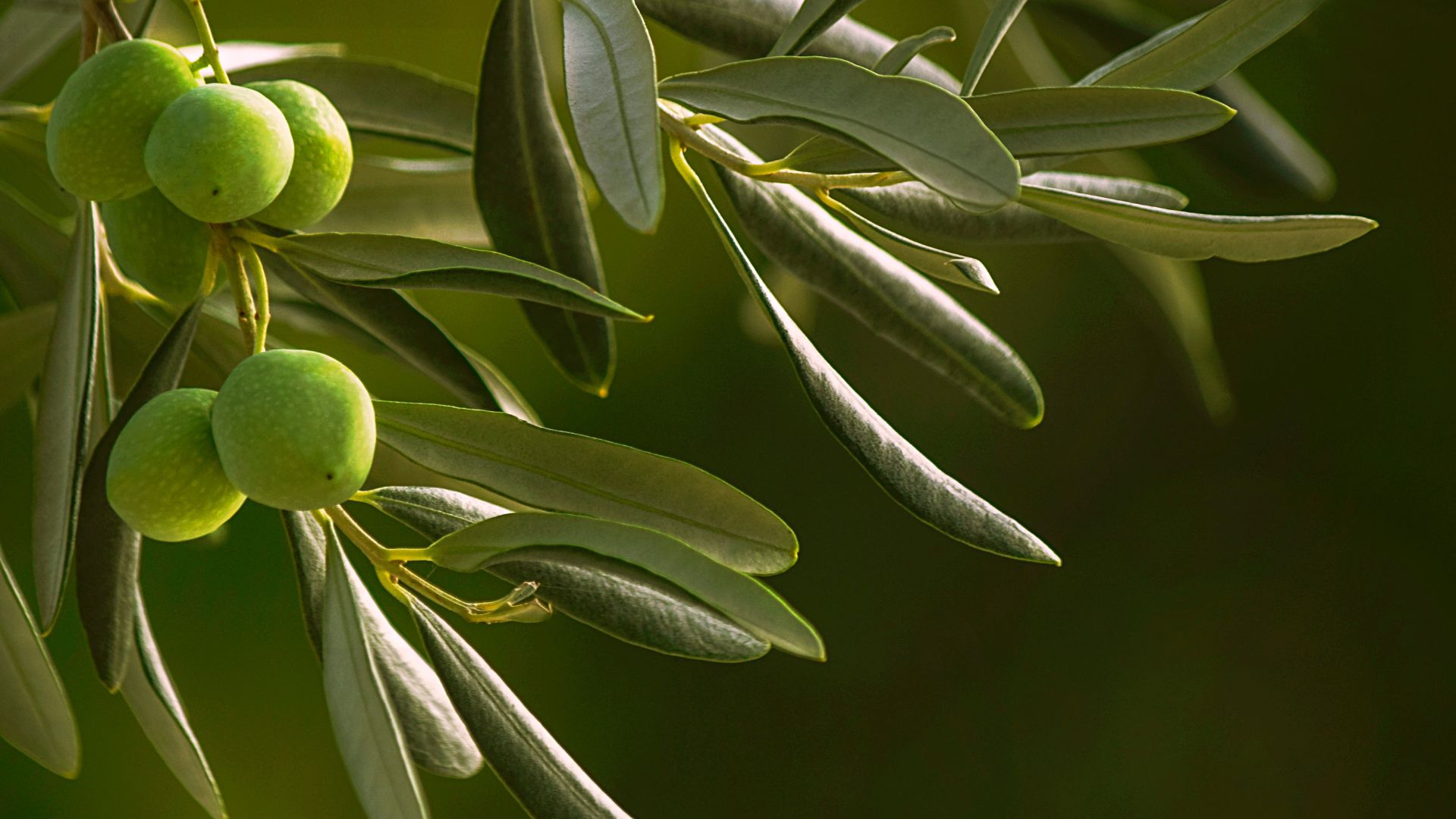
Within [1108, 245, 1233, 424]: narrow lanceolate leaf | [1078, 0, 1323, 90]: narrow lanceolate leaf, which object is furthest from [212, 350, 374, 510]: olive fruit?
[1108, 245, 1233, 424]: narrow lanceolate leaf

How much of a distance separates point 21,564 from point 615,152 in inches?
61.7

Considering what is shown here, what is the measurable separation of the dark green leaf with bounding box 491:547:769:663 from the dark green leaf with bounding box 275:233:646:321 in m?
0.07

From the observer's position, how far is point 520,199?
0.39 metres

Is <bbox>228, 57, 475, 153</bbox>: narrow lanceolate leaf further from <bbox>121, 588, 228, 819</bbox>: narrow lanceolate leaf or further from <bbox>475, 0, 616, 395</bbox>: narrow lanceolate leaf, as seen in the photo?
<bbox>121, 588, 228, 819</bbox>: narrow lanceolate leaf

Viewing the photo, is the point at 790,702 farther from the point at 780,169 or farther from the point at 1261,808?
the point at 780,169

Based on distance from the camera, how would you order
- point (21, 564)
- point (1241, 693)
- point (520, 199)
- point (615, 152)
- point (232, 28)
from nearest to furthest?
1. point (615, 152)
2. point (520, 199)
3. point (21, 564)
4. point (232, 28)
5. point (1241, 693)

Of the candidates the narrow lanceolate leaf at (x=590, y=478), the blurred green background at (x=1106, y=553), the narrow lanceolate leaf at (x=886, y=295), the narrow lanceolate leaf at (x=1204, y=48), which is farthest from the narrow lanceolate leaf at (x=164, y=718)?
the blurred green background at (x=1106, y=553)

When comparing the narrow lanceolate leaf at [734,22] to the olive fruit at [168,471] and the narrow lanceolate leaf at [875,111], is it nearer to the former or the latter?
the narrow lanceolate leaf at [875,111]

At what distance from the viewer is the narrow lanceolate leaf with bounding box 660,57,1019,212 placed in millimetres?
250

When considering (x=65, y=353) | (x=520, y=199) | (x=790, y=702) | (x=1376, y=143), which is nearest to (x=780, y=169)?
(x=520, y=199)

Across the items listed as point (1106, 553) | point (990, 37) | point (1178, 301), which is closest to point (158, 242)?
point (990, 37)

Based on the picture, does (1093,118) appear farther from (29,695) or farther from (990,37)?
(29,695)

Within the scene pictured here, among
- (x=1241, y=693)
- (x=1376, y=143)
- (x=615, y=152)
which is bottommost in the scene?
(x=1241, y=693)

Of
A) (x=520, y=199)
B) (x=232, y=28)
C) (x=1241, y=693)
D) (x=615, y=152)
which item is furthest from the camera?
(x=1241, y=693)
